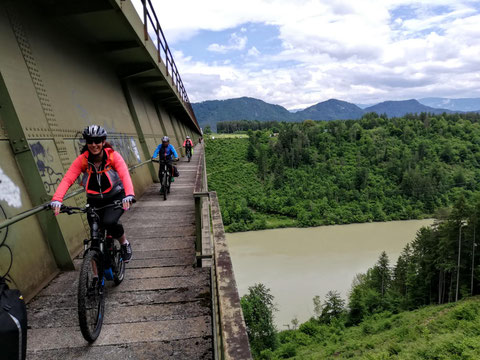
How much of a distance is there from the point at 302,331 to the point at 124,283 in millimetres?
38810

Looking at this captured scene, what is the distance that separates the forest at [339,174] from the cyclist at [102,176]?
6090cm

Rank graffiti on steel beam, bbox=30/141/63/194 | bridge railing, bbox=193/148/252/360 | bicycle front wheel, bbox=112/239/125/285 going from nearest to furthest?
bridge railing, bbox=193/148/252/360
bicycle front wheel, bbox=112/239/125/285
graffiti on steel beam, bbox=30/141/63/194

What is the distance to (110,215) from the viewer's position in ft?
10.5

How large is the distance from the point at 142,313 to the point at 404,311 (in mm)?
45820

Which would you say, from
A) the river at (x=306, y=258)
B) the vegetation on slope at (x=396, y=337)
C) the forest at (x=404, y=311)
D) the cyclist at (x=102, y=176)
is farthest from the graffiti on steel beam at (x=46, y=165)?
the river at (x=306, y=258)

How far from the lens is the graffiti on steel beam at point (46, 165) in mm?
3836

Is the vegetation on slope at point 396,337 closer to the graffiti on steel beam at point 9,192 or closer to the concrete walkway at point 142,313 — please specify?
the concrete walkway at point 142,313

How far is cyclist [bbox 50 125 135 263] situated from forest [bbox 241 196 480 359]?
32.9 meters

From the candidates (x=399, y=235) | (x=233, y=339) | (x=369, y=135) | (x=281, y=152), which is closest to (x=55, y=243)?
(x=233, y=339)

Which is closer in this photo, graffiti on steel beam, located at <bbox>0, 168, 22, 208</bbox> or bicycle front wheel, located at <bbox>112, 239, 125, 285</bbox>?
graffiti on steel beam, located at <bbox>0, 168, 22, 208</bbox>

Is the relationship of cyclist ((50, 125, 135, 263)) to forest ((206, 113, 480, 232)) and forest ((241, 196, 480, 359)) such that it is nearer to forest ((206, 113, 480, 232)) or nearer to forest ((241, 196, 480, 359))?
forest ((241, 196, 480, 359))

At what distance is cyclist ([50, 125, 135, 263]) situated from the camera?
124 inches

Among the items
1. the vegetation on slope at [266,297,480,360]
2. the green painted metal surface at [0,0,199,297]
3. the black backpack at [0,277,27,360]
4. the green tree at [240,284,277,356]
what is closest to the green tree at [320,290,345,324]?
the vegetation on slope at [266,297,480,360]

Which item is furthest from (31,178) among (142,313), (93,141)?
(142,313)
